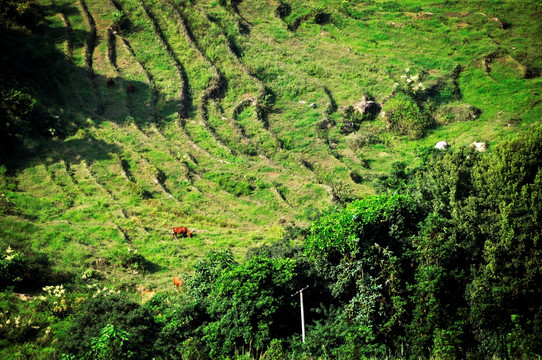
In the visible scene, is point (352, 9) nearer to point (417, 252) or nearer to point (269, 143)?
point (269, 143)

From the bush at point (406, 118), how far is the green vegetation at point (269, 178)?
0.20 m

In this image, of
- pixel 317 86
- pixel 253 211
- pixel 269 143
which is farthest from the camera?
pixel 317 86

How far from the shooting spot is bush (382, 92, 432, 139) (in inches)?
1620

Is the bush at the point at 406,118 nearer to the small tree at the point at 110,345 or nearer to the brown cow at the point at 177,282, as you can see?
the brown cow at the point at 177,282

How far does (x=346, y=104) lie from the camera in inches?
1725

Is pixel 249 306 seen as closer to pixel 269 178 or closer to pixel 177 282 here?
pixel 177 282

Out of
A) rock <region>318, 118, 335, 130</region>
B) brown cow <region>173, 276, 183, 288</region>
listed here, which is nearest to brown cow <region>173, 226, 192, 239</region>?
brown cow <region>173, 276, 183, 288</region>

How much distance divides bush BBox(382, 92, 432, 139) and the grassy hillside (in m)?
0.19

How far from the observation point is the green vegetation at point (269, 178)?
52.8 feet

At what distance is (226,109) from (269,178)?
11.0 m

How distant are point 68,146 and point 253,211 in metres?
15.0

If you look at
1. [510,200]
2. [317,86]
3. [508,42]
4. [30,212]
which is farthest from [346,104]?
[30,212]

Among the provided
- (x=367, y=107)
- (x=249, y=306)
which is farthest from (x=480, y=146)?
(x=249, y=306)

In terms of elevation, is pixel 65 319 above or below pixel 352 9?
below
